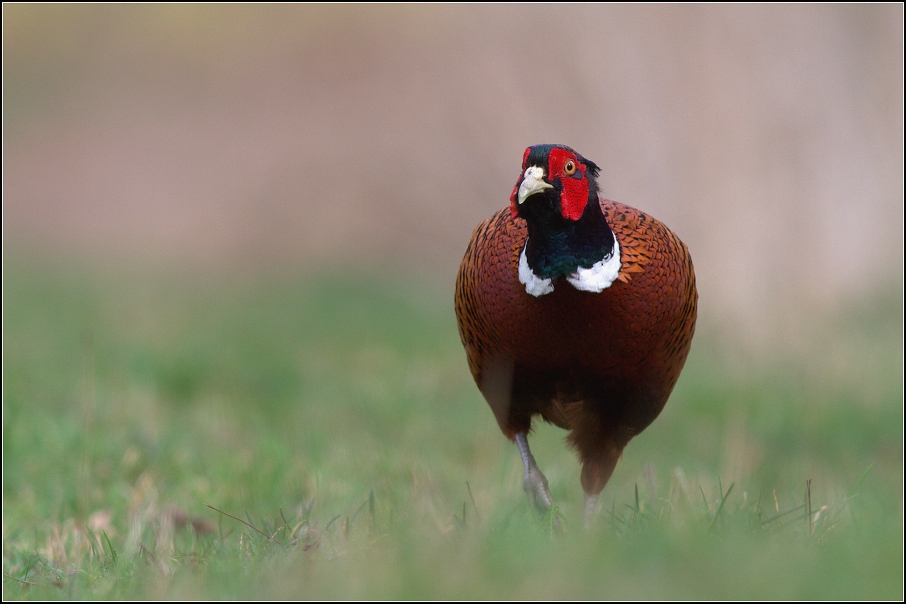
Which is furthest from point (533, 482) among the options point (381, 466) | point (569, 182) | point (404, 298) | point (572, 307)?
point (404, 298)

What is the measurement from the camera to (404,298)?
386 inches

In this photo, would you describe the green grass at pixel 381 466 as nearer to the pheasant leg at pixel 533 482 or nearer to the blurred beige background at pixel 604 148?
the pheasant leg at pixel 533 482

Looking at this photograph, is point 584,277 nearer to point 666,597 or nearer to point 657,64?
point 666,597

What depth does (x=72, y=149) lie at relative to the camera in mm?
16500

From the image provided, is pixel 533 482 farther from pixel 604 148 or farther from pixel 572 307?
pixel 604 148

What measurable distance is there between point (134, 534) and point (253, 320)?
16.3ft

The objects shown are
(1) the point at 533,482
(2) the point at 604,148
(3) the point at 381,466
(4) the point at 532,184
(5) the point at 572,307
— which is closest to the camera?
(4) the point at 532,184

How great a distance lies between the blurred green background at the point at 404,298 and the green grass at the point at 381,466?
19 millimetres

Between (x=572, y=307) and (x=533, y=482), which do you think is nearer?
(x=572, y=307)

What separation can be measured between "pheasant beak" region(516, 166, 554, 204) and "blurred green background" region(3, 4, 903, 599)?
861 mm

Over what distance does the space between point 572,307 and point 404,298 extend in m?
6.85

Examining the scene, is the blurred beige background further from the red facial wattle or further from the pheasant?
the red facial wattle

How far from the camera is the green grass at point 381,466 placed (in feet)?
7.29

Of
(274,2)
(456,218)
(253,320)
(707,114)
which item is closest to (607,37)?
(707,114)
